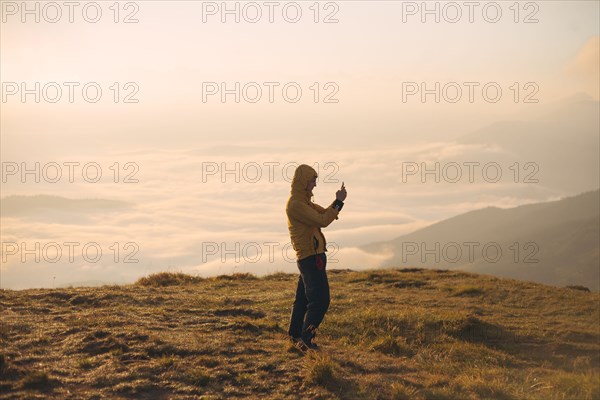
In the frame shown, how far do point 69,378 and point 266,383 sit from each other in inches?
120

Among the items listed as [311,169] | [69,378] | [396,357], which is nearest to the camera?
[69,378]

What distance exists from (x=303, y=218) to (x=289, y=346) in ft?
8.00

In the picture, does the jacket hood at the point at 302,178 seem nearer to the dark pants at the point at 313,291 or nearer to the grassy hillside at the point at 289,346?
the dark pants at the point at 313,291

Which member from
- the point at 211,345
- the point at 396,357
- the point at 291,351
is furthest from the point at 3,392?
the point at 396,357

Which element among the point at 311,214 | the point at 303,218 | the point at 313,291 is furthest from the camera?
the point at 313,291

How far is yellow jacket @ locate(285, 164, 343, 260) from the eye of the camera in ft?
37.5

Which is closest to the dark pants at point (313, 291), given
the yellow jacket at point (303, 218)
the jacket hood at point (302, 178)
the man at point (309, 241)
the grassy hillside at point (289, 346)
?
the man at point (309, 241)

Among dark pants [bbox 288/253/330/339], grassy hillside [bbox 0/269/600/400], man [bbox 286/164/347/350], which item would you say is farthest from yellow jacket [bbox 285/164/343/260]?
grassy hillside [bbox 0/269/600/400]

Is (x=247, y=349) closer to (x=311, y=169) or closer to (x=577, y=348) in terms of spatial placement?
(x=311, y=169)

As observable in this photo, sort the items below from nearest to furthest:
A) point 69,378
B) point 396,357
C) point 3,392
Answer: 1. point 3,392
2. point 69,378
3. point 396,357

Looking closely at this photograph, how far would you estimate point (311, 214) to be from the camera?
11.3 metres

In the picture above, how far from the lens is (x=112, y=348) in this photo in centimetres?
1177

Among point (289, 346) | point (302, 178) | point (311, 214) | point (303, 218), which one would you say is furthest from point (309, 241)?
point (289, 346)

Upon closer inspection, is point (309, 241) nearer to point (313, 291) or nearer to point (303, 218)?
point (303, 218)
